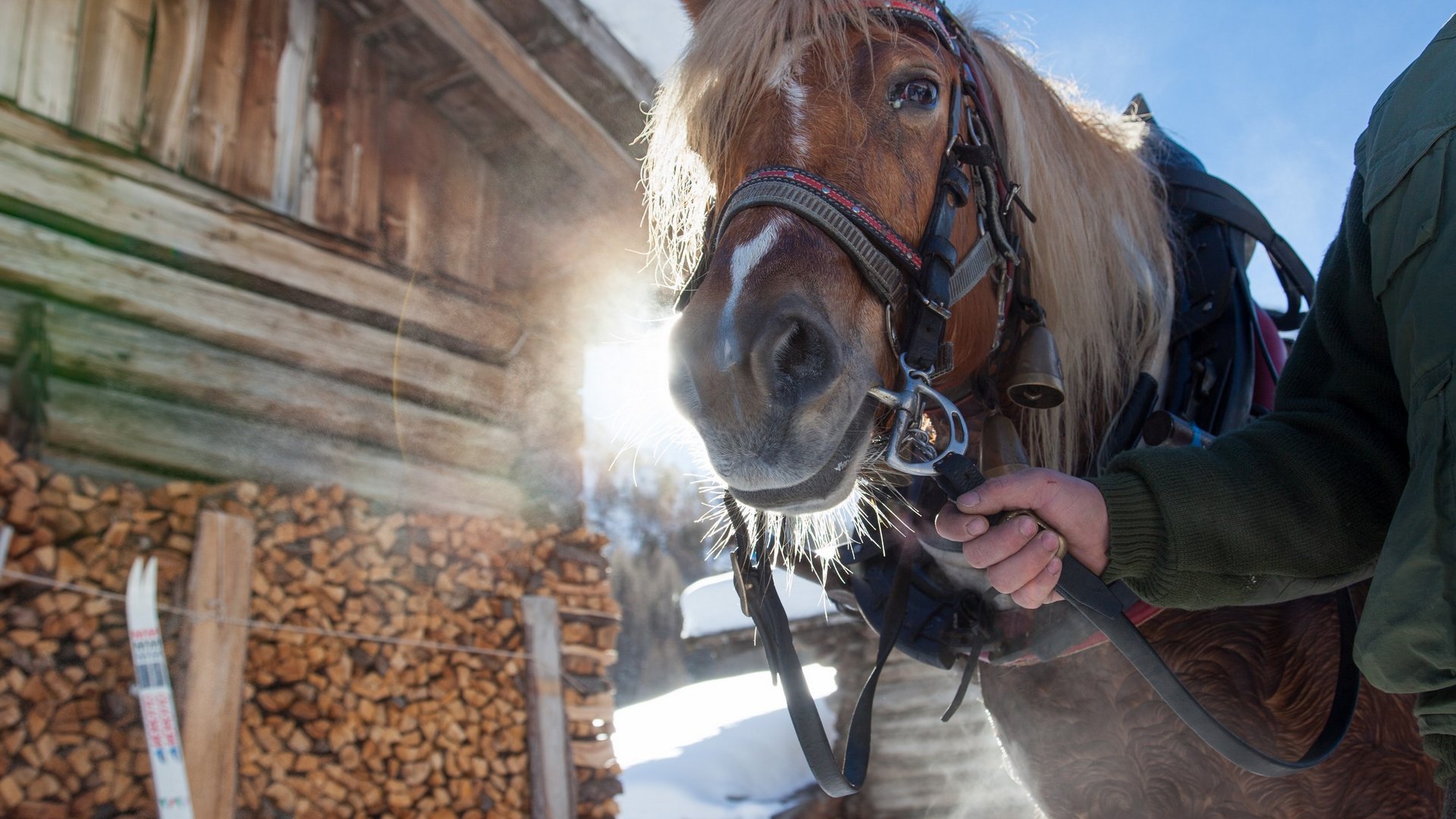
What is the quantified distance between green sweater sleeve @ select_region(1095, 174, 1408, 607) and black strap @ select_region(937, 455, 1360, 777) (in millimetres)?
47

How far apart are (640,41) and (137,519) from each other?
109 inches

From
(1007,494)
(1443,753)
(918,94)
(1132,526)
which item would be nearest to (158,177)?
(918,94)

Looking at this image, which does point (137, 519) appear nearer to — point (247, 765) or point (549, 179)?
point (247, 765)

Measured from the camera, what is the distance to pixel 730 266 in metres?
1.20

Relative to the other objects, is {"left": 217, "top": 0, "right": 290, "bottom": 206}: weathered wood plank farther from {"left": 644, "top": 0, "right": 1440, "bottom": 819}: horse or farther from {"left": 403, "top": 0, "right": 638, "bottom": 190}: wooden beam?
{"left": 644, "top": 0, "right": 1440, "bottom": 819}: horse

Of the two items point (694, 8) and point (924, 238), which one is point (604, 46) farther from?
point (924, 238)

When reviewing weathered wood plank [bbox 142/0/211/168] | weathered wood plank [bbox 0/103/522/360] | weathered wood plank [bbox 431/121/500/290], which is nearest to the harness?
weathered wood plank [bbox 0/103/522/360]

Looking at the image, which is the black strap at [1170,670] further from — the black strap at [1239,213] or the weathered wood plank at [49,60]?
the weathered wood plank at [49,60]

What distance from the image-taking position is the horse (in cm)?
115

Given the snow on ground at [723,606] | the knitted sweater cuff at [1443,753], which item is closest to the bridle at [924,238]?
Result: the knitted sweater cuff at [1443,753]

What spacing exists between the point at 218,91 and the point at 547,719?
2.77 metres

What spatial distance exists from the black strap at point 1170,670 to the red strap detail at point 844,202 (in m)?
0.30

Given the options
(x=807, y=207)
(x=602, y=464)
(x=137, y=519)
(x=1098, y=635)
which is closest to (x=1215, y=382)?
(x=1098, y=635)

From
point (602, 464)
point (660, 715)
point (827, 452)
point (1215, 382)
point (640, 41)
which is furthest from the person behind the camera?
point (602, 464)
